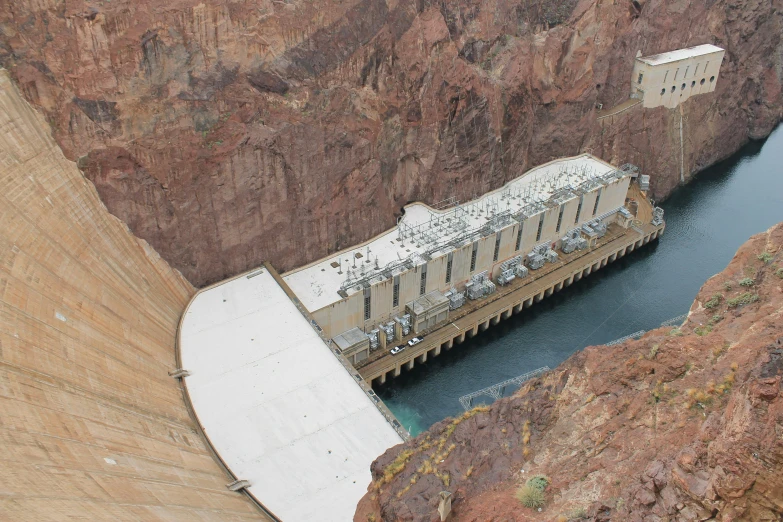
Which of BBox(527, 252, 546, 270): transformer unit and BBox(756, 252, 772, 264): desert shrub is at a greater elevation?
BBox(756, 252, 772, 264): desert shrub

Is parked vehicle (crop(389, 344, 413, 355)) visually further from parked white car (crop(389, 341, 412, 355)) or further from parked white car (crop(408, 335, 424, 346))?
parked white car (crop(408, 335, 424, 346))

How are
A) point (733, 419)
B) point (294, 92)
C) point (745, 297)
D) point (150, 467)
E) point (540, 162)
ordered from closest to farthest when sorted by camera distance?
point (733, 419)
point (745, 297)
point (150, 467)
point (294, 92)
point (540, 162)

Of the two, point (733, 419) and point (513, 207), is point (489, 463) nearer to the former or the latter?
point (733, 419)

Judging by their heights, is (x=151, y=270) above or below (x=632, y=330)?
above

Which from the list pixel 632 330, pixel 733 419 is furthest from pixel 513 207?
pixel 733 419

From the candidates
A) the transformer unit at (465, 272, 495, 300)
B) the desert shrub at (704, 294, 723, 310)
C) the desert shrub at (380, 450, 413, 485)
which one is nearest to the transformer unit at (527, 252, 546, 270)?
the transformer unit at (465, 272, 495, 300)

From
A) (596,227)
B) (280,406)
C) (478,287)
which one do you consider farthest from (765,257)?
(596,227)

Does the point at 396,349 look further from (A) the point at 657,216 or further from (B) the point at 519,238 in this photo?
(A) the point at 657,216
